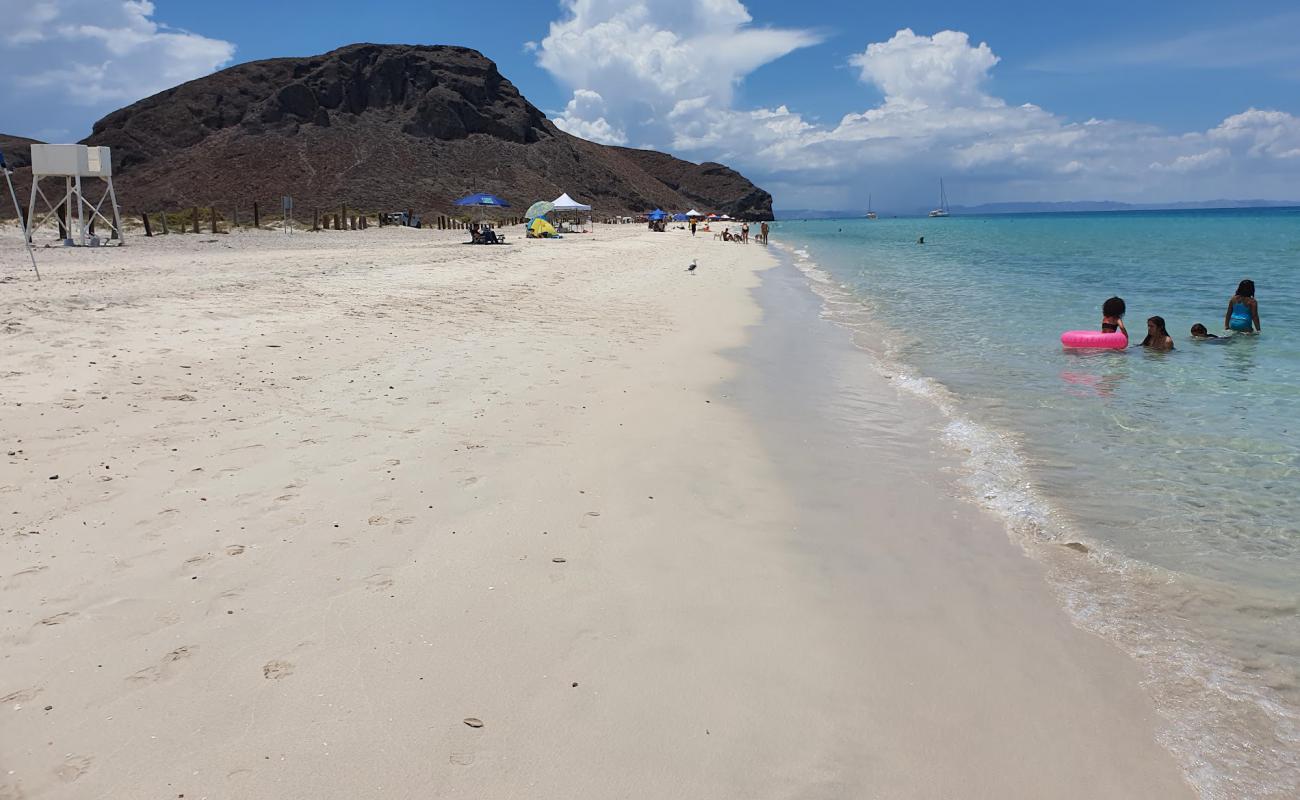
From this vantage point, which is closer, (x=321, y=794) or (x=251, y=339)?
(x=321, y=794)

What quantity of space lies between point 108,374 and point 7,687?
15.8 feet

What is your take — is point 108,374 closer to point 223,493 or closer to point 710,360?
point 223,493

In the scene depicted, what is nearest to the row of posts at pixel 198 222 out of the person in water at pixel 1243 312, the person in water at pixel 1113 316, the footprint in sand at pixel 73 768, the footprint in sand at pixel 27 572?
the footprint in sand at pixel 27 572

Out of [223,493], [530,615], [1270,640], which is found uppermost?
[223,493]

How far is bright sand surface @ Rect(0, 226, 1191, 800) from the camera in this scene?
2387mm

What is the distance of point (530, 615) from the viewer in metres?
3.19

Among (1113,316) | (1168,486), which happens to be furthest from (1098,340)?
(1168,486)

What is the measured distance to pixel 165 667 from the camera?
8.92ft

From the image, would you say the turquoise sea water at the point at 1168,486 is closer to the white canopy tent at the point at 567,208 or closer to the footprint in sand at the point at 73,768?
the footprint in sand at the point at 73,768

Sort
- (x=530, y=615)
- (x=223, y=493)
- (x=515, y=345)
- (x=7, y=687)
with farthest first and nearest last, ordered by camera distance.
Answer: (x=515, y=345)
(x=223, y=493)
(x=530, y=615)
(x=7, y=687)

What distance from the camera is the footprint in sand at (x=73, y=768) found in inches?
86.5

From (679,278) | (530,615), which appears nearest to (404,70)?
(679,278)

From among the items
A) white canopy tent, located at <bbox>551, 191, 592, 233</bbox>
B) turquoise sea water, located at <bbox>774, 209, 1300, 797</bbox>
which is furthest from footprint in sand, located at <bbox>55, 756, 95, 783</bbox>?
white canopy tent, located at <bbox>551, 191, 592, 233</bbox>

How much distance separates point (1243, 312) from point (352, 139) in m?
91.9
